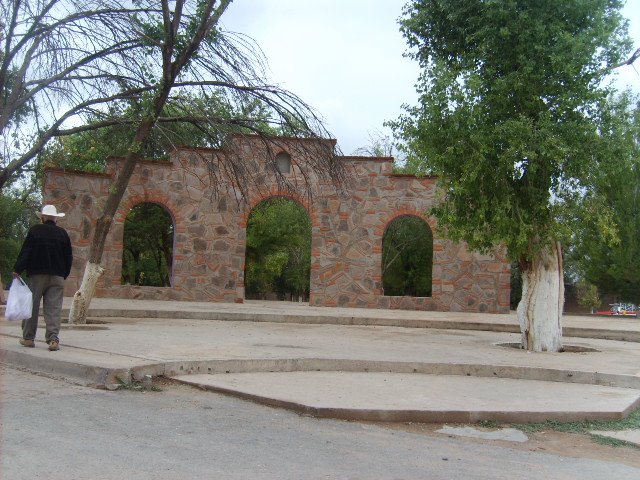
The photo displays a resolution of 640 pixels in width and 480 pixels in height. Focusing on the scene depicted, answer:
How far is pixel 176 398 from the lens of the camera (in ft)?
22.0

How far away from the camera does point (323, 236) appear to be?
19.8 metres

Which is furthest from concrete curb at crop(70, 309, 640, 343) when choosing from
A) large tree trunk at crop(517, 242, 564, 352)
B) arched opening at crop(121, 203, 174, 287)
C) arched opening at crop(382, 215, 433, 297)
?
arched opening at crop(382, 215, 433, 297)

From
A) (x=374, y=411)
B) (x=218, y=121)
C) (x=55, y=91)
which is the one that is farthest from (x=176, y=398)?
(x=55, y=91)

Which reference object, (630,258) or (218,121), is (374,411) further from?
(630,258)

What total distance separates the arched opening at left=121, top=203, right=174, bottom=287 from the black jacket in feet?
53.7

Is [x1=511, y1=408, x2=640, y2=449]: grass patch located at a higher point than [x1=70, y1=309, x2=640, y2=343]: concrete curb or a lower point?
lower

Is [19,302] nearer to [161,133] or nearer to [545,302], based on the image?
[161,133]

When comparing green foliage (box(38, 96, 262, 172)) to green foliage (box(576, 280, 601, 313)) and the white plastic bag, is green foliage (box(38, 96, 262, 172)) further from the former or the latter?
green foliage (box(576, 280, 601, 313))

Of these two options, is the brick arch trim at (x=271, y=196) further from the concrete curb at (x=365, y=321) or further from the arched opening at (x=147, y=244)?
the arched opening at (x=147, y=244)

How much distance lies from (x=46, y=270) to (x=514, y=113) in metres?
7.52

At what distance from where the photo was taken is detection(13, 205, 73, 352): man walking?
8.26m

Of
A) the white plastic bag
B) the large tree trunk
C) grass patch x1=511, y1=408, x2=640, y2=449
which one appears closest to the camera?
grass patch x1=511, y1=408, x2=640, y2=449

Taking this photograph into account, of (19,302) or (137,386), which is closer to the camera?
(137,386)

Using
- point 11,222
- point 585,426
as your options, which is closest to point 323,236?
point 585,426
